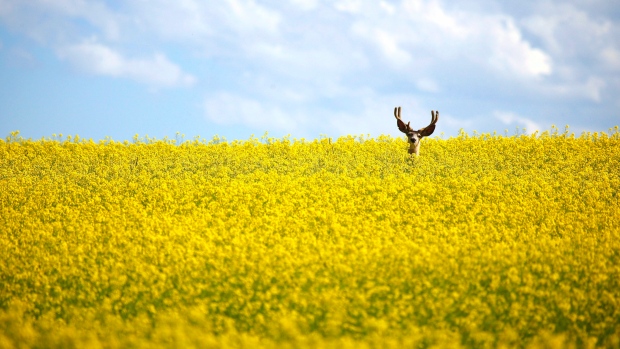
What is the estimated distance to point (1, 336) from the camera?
8.34 m

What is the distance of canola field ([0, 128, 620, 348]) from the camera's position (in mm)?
8445

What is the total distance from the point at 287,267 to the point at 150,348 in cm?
310

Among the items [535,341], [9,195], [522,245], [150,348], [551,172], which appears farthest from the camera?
[551,172]

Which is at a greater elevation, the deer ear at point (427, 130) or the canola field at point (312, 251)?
the deer ear at point (427, 130)

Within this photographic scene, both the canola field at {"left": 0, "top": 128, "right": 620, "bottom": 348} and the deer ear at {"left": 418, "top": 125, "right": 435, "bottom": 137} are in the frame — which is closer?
the canola field at {"left": 0, "top": 128, "right": 620, "bottom": 348}

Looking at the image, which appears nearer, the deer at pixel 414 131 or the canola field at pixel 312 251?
the canola field at pixel 312 251

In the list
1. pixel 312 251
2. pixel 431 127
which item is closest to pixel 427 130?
pixel 431 127

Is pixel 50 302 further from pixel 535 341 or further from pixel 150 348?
pixel 535 341

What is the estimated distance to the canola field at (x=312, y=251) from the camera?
27.7 feet

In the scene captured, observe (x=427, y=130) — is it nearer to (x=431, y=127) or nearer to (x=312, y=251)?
(x=431, y=127)

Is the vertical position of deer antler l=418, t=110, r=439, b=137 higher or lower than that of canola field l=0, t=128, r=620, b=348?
higher

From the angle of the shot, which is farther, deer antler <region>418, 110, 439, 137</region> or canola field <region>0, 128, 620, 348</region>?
deer antler <region>418, 110, 439, 137</region>

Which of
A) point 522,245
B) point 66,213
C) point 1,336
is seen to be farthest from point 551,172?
point 1,336

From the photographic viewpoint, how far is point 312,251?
35.3 feet
